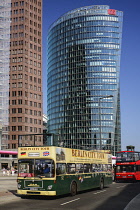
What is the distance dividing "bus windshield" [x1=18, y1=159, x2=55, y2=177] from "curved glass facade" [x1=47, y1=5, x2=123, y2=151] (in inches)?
5438

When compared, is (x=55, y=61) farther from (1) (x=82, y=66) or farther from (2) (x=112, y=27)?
(2) (x=112, y=27)

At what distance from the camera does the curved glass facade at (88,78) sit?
531 ft

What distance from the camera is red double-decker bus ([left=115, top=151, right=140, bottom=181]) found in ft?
131

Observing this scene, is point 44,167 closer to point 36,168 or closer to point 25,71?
point 36,168

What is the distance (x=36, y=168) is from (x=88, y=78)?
145778 millimetres

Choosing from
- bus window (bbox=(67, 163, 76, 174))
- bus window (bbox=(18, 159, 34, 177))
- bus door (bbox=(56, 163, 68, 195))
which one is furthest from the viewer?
bus window (bbox=(67, 163, 76, 174))

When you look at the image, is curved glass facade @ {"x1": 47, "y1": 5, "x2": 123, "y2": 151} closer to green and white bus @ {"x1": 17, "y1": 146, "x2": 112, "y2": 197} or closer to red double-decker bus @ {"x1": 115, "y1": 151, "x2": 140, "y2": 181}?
red double-decker bus @ {"x1": 115, "y1": 151, "x2": 140, "y2": 181}

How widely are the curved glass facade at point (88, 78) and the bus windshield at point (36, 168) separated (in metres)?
138

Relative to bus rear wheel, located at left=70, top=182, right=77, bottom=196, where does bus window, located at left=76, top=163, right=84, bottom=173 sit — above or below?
above

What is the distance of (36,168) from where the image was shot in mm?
20438

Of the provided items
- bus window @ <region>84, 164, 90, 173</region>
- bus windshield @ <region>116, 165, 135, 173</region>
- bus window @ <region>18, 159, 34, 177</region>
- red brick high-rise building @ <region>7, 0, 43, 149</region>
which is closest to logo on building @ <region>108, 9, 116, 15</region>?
red brick high-rise building @ <region>7, 0, 43, 149</region>

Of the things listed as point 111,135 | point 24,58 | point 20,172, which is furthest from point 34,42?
point 20,172

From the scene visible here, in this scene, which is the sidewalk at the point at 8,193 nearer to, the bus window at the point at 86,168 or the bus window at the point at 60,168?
the bus window at the point at 60,168

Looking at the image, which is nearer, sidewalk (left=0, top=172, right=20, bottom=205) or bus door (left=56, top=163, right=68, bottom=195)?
bus door (left=56, top=163, right=68, bottom=195)
